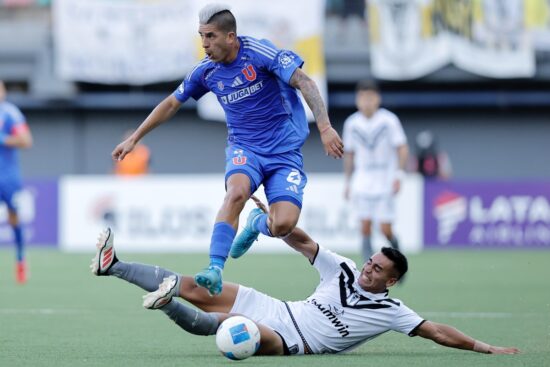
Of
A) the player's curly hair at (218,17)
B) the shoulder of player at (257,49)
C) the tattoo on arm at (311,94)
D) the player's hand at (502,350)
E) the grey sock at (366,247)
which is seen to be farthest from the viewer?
the grey sock at (366,247)

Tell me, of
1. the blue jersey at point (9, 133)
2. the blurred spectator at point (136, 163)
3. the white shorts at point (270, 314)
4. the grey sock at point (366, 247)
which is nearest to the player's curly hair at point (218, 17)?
the white shorts at point (270, 314)

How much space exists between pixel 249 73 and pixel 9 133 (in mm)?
6690

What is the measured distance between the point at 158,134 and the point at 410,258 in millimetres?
10750

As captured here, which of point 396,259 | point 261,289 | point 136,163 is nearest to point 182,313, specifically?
point 396,259

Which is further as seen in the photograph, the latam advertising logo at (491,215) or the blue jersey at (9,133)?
the latam advertising logo at (491,215)

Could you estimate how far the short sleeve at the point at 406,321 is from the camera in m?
7.72

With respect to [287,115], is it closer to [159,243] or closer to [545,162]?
[159,243]

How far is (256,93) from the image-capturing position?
8914mm

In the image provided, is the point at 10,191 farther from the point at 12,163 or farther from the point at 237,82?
the point at 237,82

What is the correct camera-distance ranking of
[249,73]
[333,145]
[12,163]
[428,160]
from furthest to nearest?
[428,160] → [12,163] → [249,73] → [333,145]

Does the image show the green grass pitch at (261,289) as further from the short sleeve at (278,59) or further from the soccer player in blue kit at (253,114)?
the short sleeve at (278,59)

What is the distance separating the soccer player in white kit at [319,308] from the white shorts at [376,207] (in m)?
6.61

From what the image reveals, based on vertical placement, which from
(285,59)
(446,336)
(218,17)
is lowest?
(446,336)

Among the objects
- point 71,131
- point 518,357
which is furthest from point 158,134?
point 518,357
